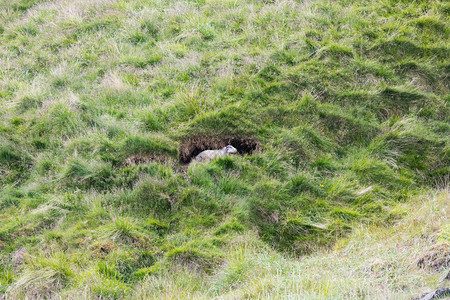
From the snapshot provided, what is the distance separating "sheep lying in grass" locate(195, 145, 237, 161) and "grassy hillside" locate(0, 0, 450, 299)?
10.2 inches

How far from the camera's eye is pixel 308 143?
726 centimetres

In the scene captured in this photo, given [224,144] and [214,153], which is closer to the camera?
[214,153]

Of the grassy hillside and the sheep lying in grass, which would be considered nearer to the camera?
the grassy hillside

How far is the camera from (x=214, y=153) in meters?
A: 7.08

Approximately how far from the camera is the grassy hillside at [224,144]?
16.2 ft

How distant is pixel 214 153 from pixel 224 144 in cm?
43

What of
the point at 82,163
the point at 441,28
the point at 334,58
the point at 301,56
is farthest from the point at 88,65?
the point at 441,28

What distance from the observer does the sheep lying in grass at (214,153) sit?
7020 millimetres

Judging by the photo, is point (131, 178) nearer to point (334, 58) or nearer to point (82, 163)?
point (82, 163)

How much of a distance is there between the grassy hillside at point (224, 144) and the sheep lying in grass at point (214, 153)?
26 centimetres

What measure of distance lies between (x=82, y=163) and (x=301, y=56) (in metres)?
5.54

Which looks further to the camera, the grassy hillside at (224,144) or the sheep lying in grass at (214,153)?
the sheep lying in grass at (214,153)

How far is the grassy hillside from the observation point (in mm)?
4949

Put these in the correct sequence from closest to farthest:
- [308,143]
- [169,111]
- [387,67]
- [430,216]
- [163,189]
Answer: [430,216], [163,189], [308,143], [169,111], [387,67]
